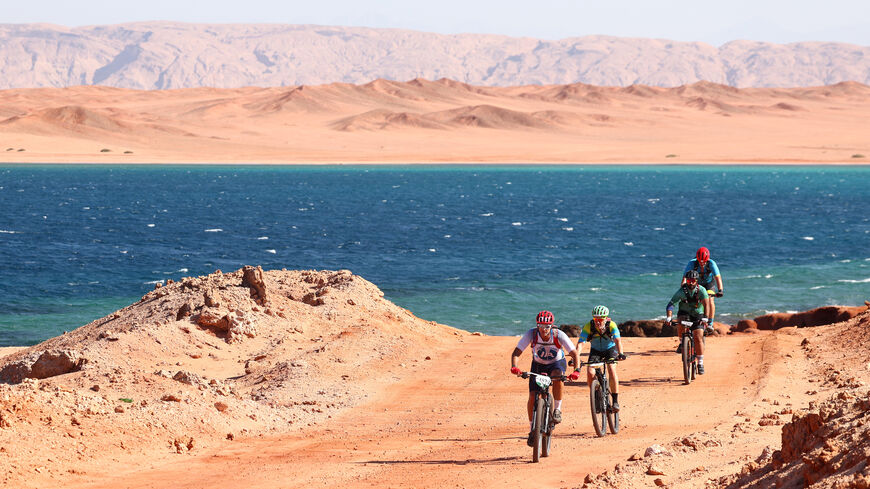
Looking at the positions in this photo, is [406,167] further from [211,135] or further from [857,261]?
[857,261]

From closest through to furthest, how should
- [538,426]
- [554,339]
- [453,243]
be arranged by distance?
[538,426]
[554,339]
[453,243]

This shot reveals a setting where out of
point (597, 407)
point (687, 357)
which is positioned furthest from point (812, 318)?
point (597, 407)

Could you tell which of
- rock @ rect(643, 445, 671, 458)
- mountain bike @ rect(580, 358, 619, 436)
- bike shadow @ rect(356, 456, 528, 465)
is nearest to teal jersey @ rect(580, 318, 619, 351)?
mountain bike @ rect(580, 358, 619, 436)

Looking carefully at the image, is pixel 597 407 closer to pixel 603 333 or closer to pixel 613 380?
pixel 613 380

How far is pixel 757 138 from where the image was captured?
19175cm

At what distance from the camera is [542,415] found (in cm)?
1230

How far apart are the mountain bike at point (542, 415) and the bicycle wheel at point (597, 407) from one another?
125 centimetres

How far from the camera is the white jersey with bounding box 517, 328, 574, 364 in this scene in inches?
489

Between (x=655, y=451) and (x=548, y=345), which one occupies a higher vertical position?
(x=548, y=345)

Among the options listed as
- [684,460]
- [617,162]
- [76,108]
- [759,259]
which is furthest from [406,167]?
[684,460]

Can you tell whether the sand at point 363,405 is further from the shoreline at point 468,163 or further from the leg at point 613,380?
the shoreline at point 468,163

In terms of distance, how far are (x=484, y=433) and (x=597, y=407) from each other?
1790 mm

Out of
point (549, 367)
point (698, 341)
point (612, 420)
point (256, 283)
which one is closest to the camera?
point (549, 367)

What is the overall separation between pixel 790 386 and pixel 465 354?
23.1ft
